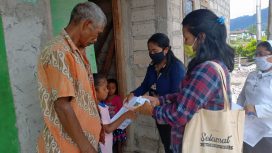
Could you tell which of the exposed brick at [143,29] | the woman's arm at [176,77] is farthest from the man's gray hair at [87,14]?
the exposed brick at [143,29]

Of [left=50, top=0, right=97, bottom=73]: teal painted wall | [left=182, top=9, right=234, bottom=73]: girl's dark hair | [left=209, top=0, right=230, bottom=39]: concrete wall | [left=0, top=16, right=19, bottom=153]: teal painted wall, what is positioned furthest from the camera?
[left=209, top=0, right=230, bottom=39]: concrete wall

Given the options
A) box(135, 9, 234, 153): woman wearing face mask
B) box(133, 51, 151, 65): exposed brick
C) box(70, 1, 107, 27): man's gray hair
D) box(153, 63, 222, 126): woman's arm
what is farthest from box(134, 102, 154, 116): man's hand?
box(133, 51, 151, 65): exposed brick

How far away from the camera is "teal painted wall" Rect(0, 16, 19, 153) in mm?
1920

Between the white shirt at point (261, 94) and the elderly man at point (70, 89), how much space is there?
1665 millimetres

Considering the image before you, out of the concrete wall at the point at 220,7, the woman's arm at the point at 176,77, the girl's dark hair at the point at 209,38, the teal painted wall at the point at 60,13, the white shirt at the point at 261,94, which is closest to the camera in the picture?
the girl's dark hair at the point at 209,38

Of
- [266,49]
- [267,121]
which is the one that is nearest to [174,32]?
[266,49]

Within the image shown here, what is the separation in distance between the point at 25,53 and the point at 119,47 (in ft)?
7.19

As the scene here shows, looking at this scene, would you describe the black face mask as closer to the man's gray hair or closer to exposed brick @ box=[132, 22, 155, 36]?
exposed brick @ box=[132, 22, 155, 36]

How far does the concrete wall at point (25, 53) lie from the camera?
1.98 meters

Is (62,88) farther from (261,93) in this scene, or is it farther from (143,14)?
(143,14)

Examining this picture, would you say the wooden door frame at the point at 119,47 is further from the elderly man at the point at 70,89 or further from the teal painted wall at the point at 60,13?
the elderly man at the point at 70,89

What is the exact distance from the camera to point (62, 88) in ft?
4.91

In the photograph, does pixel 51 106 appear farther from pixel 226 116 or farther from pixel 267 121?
pixel 267 121

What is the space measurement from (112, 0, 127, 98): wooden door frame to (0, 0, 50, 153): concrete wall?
1944mm
